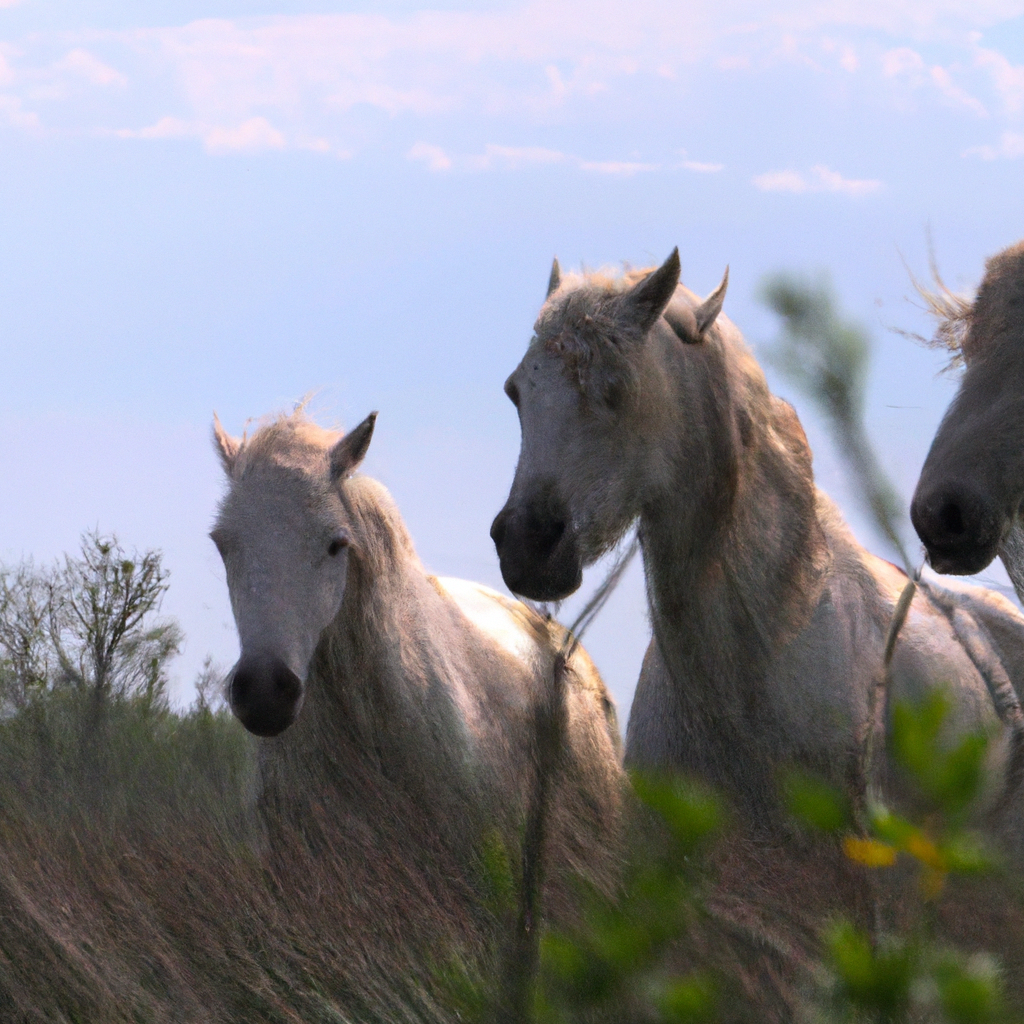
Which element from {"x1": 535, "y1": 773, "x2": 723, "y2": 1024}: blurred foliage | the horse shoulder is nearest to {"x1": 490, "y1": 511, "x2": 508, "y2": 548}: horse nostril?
the horse shoulder

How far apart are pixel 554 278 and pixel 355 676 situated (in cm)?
175

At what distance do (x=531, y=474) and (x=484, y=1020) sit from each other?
1.97 metres

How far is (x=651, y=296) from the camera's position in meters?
3.30

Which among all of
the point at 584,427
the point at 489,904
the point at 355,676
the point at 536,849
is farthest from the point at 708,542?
the point at 536,849

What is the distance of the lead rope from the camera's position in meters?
1.13

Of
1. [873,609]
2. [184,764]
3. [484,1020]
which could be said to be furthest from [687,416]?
[184,764]

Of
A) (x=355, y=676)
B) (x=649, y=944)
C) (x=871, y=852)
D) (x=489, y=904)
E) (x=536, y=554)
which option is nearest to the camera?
(x=871, y=852)

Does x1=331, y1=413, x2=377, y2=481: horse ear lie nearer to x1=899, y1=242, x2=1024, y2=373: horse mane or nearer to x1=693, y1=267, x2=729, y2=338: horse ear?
x1=693, y1=267, x2=729, y2=338: horse ear

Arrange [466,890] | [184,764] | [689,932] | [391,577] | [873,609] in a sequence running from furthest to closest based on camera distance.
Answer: [184,764] → [391,577] → [873,609] → [466,890] → [689,932]

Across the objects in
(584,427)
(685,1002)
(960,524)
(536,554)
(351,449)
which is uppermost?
(351,449)

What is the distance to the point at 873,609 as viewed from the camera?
11.8ft

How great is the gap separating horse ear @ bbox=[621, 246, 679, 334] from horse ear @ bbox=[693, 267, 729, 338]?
17cm

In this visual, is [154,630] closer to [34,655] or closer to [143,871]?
[34,655]

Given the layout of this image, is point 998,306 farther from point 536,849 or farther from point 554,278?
point 536,849
